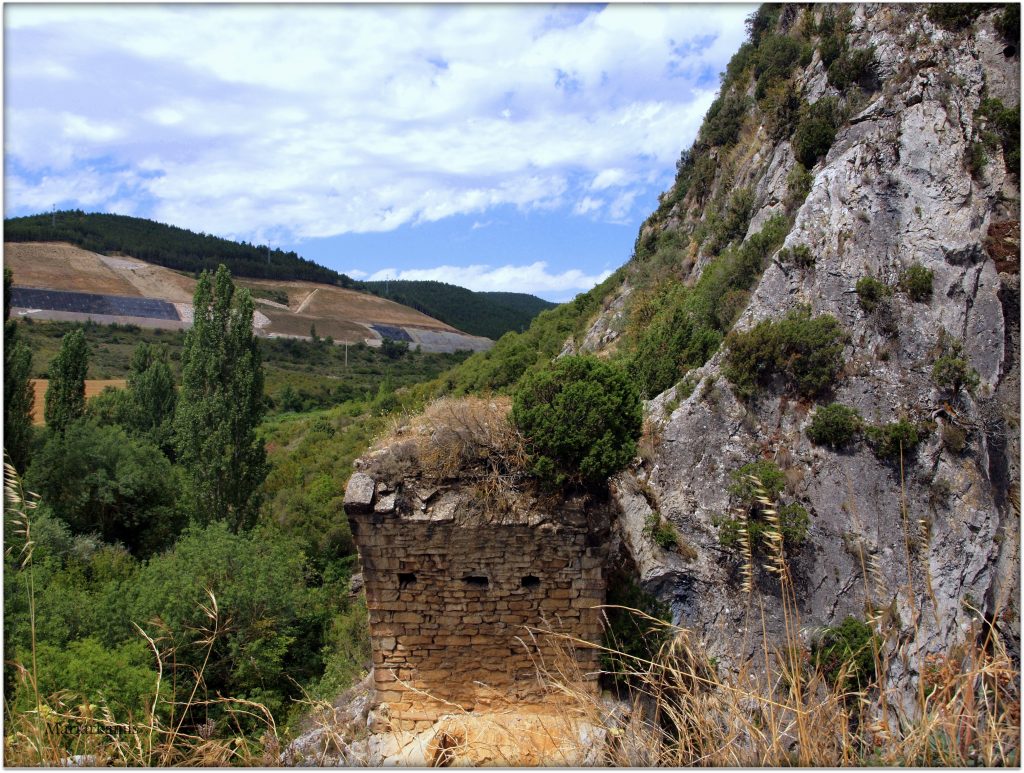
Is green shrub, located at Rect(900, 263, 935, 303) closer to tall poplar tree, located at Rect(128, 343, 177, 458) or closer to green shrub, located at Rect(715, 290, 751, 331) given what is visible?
green shrub, located at Rect(715, 290, 751, 331)

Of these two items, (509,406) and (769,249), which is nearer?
(509,406)

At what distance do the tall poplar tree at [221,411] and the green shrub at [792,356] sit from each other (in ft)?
41.8

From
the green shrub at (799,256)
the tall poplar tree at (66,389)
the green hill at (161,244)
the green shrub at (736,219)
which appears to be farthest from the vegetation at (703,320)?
the green hill at (161,244)

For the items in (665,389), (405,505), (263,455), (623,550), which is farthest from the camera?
(263,455)

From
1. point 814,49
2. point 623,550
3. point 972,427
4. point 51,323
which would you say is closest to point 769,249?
point 972,427

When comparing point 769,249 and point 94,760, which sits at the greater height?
point 769,249

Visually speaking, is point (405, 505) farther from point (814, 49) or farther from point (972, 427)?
point (814, 49)

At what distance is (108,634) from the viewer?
38.4ft

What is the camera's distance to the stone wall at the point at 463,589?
7.01 m

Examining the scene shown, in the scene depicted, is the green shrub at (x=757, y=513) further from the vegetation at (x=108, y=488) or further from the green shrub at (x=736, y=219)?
the vegetation at (x=108, y=488)

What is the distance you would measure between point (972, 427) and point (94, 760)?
1381 centimetres

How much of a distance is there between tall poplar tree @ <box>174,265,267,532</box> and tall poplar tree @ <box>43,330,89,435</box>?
25.7ft

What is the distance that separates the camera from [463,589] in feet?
23.1

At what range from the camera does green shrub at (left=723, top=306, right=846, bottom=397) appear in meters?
12.6
